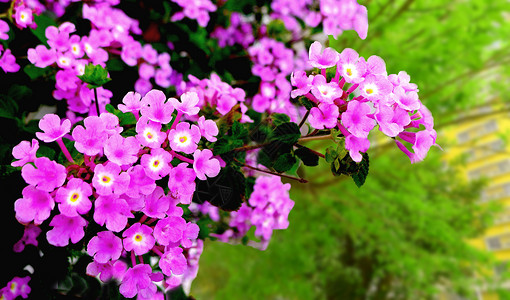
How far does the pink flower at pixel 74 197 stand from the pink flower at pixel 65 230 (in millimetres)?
39

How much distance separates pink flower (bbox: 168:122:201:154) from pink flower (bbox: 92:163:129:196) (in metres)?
0.11

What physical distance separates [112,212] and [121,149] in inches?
4.7

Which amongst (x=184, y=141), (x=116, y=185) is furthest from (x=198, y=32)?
(x=116, y=185)

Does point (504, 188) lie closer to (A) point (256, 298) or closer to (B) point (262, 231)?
(A) point (256, 298)

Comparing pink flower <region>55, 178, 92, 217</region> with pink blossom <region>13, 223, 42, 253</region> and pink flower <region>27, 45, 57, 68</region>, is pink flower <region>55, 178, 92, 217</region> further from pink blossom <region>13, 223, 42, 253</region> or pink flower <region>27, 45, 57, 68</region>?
pink flower <region>27, 45, 57, 68</region>

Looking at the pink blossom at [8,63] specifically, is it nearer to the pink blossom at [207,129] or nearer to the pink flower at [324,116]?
the pink blossom at [207,129]

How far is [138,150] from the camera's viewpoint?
0.70m

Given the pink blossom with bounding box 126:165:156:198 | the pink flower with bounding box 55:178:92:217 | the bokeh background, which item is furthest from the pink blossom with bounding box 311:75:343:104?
the bokeh background

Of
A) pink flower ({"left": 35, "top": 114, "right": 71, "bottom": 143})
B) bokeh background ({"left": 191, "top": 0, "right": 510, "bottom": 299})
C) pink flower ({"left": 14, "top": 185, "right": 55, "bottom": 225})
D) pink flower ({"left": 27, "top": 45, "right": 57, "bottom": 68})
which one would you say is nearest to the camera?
pink flower ({"left": 14, "top": 185, "right": 55, "bottom": 225})

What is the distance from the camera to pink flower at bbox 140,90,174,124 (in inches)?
29.1

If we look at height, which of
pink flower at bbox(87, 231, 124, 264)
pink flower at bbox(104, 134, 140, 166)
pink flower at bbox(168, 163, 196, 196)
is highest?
pink flower at bbox(104, 134, 140, 166)

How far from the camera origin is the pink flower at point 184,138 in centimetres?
74

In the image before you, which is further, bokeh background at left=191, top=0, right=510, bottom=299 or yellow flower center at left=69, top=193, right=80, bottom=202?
bokeh background at left=191, top=0, right=510, bottom=299

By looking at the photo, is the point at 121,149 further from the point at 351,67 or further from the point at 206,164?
the point at 351,67
